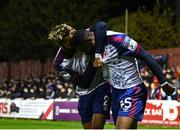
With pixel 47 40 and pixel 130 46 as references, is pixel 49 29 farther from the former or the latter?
pixel 130 46

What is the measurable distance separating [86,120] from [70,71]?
0.81 m

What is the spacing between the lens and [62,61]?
9258mm

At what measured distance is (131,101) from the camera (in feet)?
27.5

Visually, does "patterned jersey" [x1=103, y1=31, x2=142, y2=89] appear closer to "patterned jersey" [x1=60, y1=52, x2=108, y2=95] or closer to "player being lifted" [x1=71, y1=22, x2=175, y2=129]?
"player being lifted" [x1=71, y1=22, x2=175, y2=129]

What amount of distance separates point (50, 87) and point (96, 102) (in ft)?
79.1

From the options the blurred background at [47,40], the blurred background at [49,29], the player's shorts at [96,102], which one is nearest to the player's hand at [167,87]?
the player's shorts at [96,102]

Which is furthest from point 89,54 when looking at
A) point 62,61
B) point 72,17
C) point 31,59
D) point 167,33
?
point 31,59

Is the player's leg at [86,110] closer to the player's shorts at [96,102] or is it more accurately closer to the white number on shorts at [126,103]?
the player's shorts at [96,102]

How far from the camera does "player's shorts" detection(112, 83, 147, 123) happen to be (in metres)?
8.32

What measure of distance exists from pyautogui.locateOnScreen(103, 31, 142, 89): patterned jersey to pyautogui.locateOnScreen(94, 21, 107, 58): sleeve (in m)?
0.15

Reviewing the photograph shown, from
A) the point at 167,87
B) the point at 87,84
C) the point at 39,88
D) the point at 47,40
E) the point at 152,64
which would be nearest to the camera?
the point at 167,87

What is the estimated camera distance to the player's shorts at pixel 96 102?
9.45 meters

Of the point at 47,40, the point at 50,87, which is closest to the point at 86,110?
the point at 50,87

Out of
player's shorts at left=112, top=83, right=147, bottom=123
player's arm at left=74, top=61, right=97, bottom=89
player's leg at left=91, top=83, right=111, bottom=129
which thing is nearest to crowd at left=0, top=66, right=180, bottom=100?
player's leg at left=91, top=83, right=111, bottom=129
